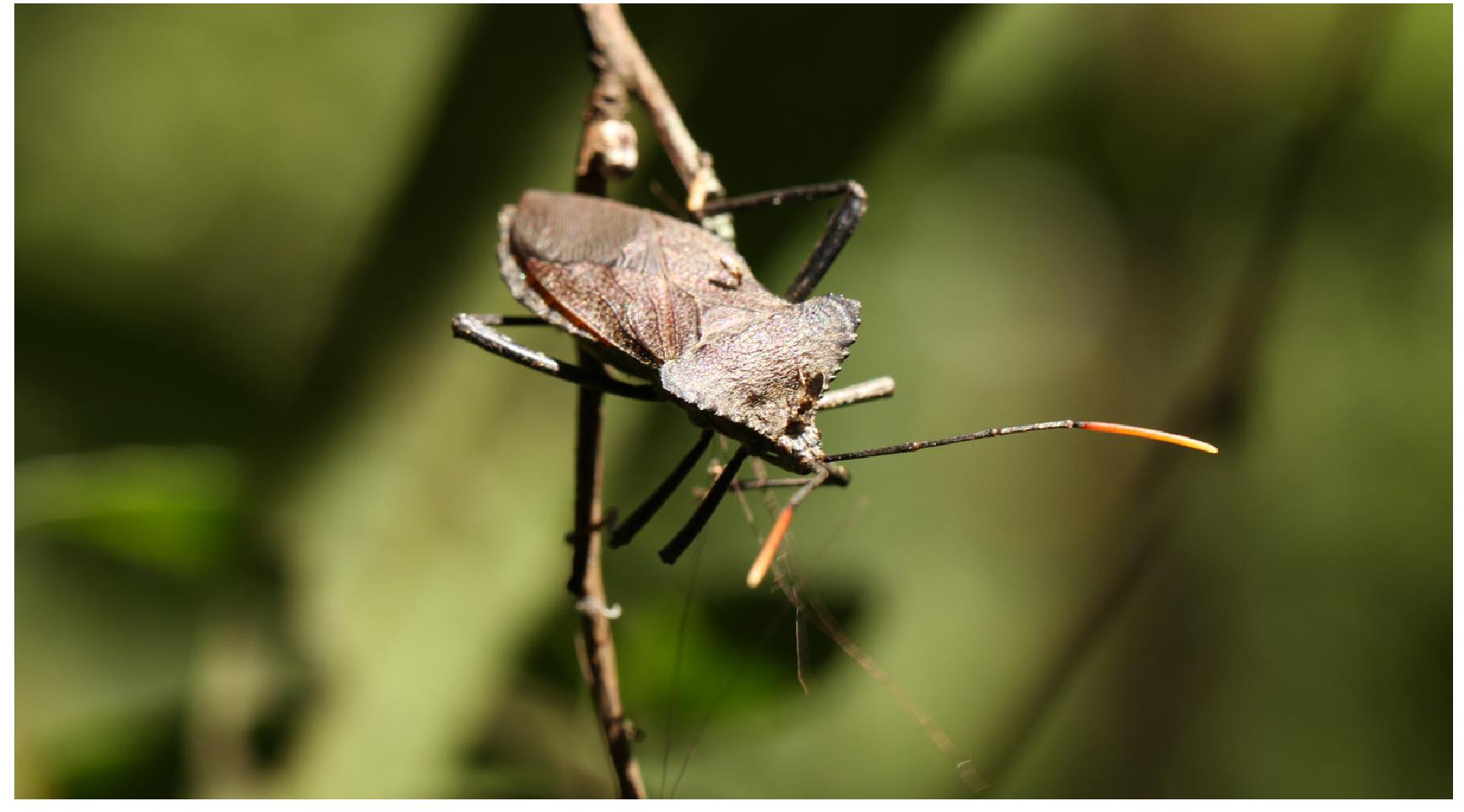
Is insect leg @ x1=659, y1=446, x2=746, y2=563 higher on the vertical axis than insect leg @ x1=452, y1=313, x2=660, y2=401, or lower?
lower

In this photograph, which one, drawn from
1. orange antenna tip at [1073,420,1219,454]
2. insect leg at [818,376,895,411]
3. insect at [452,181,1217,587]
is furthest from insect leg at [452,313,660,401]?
orange antenna tip at [1073,420,1219,454]

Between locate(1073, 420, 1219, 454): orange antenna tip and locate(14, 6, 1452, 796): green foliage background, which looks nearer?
locate(1073, 420, 1219, 454): orange antenna tip

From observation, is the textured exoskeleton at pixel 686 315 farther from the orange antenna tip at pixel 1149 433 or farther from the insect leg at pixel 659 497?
the orange antenna tip at pixel 1149 433

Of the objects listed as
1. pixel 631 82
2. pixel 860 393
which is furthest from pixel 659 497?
pixel 631 82

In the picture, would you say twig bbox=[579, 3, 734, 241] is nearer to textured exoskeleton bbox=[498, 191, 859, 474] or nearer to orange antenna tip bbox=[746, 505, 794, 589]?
textured exoskeleton bbox=[498, 191, 859, 474]

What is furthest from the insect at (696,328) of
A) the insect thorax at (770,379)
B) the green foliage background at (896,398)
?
the green foliage background at (896,398)

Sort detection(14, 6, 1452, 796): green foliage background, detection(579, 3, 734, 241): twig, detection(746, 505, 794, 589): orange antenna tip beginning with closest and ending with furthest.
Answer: detection(746, 505, 794, 589): orange antenna tip → detection(579, 3, 734, 241): twig → detection(14, 6, 1452, 796): green foliage background

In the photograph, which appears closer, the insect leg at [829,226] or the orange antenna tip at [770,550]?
the orange antenna tip at [770,550]
